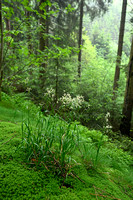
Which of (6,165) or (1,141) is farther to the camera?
(1,141)

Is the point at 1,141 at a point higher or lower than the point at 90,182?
higher

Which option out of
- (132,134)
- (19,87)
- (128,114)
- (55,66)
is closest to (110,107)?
(128,114)

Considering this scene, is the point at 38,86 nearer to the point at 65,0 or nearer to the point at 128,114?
the point at 128,114

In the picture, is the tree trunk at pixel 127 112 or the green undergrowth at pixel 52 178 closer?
the green undergrowth at pixel 52 178

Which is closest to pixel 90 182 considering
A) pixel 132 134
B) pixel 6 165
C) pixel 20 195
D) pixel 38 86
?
pixel 20 195

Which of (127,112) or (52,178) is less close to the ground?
(52,178)

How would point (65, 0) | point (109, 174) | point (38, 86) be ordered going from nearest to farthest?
point (109, 174), point (38, 86), point (65, 0)

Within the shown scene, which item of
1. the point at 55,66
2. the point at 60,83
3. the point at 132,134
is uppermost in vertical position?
the point at 55,66

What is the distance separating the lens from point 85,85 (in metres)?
7.94

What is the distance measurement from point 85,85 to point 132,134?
360 cm

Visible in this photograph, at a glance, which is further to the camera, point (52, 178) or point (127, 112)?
point (127, 112)

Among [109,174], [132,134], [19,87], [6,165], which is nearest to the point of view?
[6,165]

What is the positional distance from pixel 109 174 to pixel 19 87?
9.88m

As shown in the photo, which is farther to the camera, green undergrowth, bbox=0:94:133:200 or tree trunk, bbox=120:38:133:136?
tree trunk, bbox=120:38:133:136
